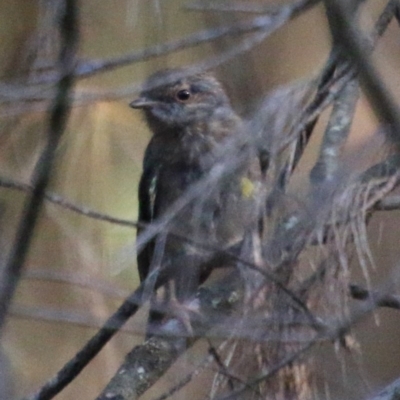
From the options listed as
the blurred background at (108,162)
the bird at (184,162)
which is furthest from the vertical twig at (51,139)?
the blurred background at (108,162)

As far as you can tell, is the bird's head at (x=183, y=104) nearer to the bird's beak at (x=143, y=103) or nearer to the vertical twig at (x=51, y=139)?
the bird's beak at (x=143, y=103)

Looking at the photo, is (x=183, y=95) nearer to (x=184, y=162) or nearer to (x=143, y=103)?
(x=143, y=103)

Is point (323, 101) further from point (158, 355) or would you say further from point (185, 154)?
point (185, 154)

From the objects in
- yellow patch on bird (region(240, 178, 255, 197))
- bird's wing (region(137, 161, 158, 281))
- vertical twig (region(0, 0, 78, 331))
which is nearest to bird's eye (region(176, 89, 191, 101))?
bird's wing (region(137, 161, 158, 281))

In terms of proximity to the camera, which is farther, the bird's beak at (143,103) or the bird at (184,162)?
the bird's beak at (143,103)

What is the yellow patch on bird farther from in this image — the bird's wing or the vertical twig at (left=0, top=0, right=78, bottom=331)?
the bird's wing
